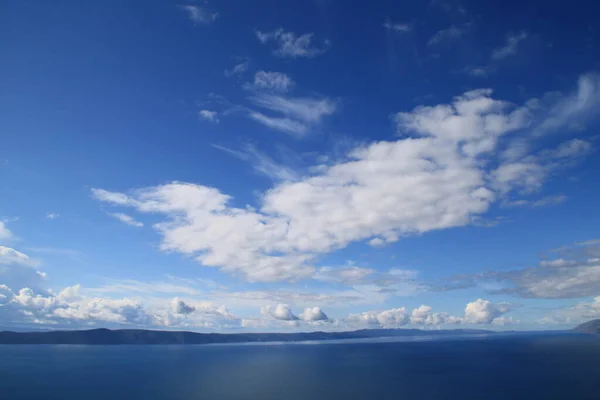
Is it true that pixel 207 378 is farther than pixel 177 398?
Yes

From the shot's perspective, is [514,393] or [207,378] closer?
[514,393]

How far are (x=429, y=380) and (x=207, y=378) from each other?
88.8m

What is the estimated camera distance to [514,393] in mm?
100625

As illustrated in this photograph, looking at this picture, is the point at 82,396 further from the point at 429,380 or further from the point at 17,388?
the point at 429,380

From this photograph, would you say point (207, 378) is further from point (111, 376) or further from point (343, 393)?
point (343, 393)

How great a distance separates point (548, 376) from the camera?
133 meters

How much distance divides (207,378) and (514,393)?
112 metres

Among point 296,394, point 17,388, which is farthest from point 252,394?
point 17,388

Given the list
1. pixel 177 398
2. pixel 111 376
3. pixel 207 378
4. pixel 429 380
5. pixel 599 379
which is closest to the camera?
pixel 177 398

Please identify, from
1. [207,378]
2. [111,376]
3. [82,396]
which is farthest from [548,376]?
[111,376]

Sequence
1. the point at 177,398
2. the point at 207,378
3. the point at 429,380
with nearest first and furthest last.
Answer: the point at 177,398, the point at 429,380, the point at 207,378

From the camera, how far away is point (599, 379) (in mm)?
120875

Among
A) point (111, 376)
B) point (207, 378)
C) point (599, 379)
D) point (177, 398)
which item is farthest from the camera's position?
point (111, 376)

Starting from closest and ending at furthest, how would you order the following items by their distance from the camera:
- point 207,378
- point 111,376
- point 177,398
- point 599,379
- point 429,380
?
point 177,398 → point 599,379 → point 429,380 → point 207,378 → point 111,376
